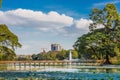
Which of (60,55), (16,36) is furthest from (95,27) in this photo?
(60,55)

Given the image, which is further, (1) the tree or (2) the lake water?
(1) the tree

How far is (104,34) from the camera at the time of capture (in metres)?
84.3

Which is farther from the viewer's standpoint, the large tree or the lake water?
the large tree

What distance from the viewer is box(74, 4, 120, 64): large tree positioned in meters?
83.4

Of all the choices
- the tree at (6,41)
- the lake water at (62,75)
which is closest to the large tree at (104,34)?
the tree at (6,41)

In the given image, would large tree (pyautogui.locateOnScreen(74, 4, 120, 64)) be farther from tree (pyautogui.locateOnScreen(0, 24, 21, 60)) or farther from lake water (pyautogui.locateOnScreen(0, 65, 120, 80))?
lake water (pyautogui.locateOnScreen(0, 65, 120, 80))

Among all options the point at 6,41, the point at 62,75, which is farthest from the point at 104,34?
the point at 62,75

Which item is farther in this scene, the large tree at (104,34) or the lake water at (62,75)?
the large tree at (104,34)

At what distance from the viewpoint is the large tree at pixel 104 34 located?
83438 mm

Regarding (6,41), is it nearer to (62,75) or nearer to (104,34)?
(104,34)

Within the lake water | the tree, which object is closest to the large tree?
the tree

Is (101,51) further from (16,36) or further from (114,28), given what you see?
(16,36)

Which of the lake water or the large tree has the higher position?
the large tree

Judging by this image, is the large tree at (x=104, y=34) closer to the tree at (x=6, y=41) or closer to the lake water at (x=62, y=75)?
the tree at (x=6, y=41)
